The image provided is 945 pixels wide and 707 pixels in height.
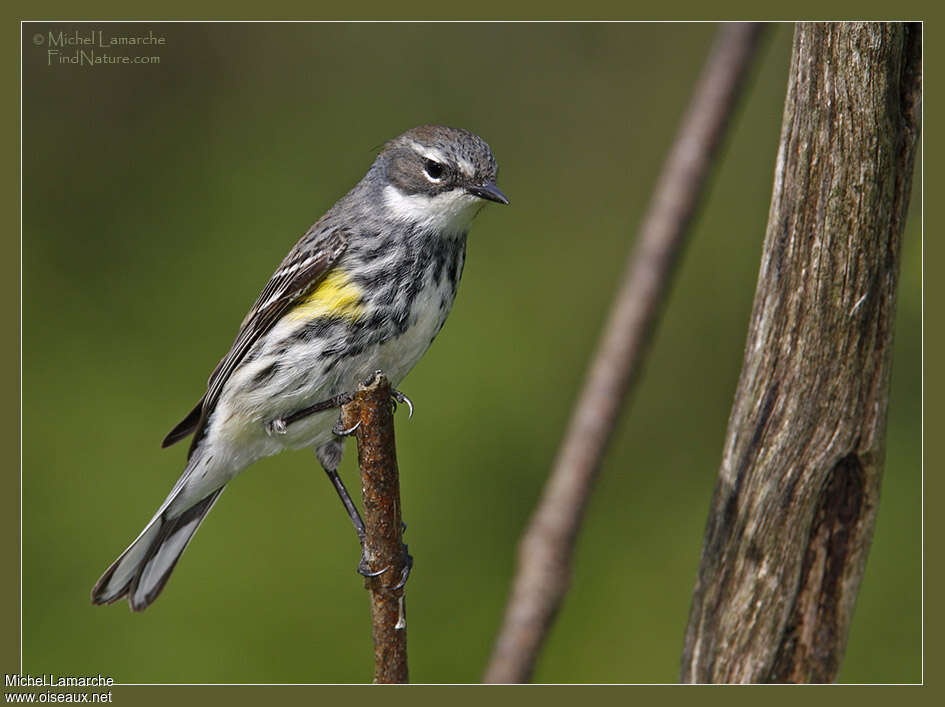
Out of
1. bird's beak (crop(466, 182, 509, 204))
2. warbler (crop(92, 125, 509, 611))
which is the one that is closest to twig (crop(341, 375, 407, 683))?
warbler (crop(92, 125, 509, 611))

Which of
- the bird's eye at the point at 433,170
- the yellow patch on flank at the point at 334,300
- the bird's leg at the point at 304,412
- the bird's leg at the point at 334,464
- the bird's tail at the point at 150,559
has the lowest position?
the bird's tail at the point at 150,559

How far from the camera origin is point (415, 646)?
13.0ft

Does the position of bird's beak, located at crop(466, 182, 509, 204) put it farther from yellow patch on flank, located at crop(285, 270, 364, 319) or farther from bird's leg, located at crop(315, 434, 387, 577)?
bird's leg, located at crop(315, 434, 387, 577)

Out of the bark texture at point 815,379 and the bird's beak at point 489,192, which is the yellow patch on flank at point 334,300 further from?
the bark texture at point 815,379

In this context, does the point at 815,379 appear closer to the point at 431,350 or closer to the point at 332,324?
the point at 332,324

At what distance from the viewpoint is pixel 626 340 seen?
374 centimetres

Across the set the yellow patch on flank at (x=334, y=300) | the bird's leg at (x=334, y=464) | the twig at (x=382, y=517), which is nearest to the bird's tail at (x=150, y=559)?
the bird's leg at (x=334, y=464)

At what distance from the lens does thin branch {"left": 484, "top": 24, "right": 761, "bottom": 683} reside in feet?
11.4

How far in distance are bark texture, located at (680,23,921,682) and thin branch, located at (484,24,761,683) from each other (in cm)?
57

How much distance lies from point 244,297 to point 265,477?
770 mm

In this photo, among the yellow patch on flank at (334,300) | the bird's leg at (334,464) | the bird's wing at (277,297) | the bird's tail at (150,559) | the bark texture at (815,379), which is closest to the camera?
the bark texture at (815,379)

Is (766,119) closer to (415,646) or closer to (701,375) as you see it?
(701,375)

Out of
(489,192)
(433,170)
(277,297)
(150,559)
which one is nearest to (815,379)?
(489,192)

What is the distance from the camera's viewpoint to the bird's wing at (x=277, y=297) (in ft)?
11.3
